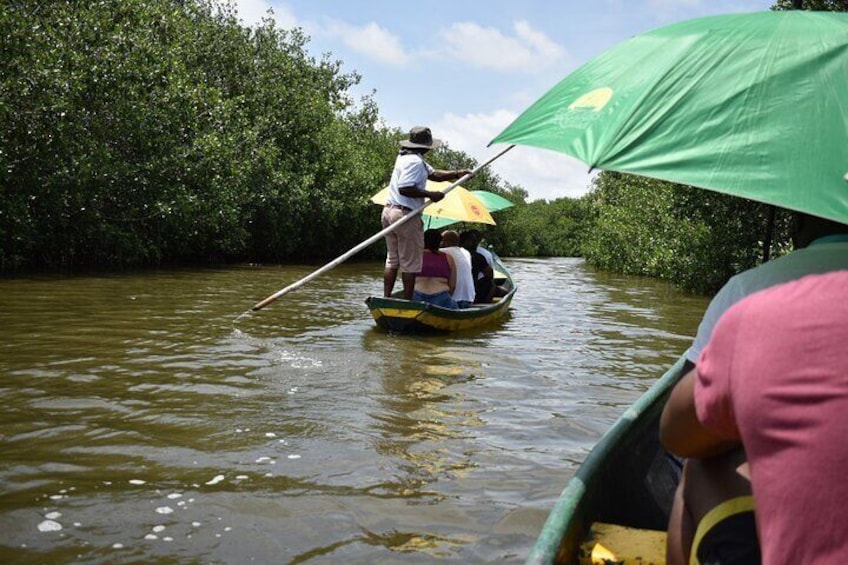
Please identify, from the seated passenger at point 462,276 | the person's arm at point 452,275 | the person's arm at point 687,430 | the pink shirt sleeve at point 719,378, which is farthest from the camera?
the seated passenger at point 462,276

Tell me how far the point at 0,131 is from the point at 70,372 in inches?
389

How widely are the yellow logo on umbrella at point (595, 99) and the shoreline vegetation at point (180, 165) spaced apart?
12.8m

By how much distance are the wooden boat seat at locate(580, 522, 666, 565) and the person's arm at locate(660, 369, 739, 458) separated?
2.29 ft

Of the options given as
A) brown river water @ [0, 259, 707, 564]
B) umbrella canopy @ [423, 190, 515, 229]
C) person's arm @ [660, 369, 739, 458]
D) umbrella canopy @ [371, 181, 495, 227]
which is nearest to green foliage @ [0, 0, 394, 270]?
brown river water @ [0, 259, 707, 564]

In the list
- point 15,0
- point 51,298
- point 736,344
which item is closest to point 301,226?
point 15,0

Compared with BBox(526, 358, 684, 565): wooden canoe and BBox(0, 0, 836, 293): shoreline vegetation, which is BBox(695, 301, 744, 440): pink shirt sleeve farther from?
BBox(0, 0, 836, 293): shoreline vegetation

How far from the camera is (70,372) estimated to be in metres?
6.46

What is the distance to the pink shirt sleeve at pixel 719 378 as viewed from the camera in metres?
1.37

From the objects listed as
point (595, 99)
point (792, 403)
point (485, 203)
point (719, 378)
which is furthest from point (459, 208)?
point (792, 403)

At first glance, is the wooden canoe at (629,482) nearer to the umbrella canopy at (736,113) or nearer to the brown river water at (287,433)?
the brown river water at (287,433)

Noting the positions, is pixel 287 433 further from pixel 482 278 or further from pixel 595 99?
pixel 482 278

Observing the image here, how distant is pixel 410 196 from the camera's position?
8875 millimetres

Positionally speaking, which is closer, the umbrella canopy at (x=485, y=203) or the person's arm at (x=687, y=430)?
the person's arm at (x=687, y=430)

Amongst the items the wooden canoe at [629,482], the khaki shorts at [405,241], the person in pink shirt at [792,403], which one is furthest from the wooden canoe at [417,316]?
the person in pink shirt at [792,403]
